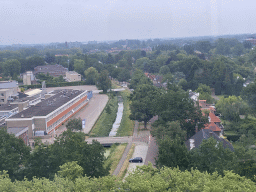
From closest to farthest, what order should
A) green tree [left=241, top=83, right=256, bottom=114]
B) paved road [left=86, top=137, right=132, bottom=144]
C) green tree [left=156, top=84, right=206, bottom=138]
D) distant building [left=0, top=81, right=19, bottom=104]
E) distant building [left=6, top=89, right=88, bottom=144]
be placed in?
green tree [left=156, top=84, right=206, bottom=138] → paved road [left=86, top=137, right=132, bottom=144] → distant building [left=6, top=89, right=88, bottom=144] → green tree [left=241, top=83, right=256, bottom=114] → distant building [left=0, top=81, right=19, bottom=104]

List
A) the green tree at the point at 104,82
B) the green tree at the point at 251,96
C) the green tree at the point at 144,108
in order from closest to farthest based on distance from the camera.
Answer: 1. the green tree at the point at 144,108
2. the green tree at the point at 251,96
3. the green tree at the point at 104,82

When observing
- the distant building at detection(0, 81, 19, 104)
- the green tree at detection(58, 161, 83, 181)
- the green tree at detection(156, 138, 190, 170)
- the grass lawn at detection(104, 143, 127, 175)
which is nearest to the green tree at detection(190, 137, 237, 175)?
the green tree at detection(156, 138, 190, 170)

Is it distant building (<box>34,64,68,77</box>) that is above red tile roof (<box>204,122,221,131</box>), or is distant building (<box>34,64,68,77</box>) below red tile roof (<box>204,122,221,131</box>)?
above

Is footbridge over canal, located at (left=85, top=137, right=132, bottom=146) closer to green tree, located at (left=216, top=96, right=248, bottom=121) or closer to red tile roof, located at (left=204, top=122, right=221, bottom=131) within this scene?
red tile roof, located at (left=204, top=122, right=221, bottom=131)

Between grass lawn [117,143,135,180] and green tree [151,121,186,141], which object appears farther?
green tree [151,121,186,141]

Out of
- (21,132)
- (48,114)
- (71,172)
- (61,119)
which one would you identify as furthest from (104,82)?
(71,172)

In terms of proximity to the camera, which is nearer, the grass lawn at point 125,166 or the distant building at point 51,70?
the grass lawn at point 125,166

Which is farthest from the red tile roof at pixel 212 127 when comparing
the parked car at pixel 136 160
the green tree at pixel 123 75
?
the green tree at pixel 123 75

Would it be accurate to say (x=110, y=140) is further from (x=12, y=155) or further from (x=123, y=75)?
(x=123, y=75)

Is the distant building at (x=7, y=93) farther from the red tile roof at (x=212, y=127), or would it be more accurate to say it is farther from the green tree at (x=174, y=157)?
the green tree at (x=174, y=157)

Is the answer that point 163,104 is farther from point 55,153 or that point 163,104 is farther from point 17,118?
point 17,118
